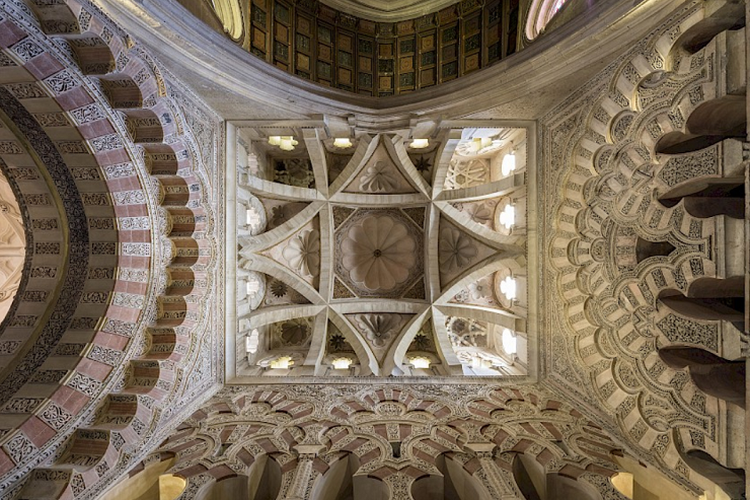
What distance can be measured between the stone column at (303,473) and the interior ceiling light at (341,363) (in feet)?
13.0

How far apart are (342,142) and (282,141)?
1.59 m

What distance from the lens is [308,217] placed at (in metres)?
8.73

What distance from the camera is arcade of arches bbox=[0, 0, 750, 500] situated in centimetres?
401

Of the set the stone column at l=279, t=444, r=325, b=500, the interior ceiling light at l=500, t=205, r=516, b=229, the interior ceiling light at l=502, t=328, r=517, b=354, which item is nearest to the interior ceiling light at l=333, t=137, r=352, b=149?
the interior ceiling light at l=500, t=205, r=516, b=229

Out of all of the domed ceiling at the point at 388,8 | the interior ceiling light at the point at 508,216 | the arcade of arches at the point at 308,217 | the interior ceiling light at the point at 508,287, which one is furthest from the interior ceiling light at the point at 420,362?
the domed ceiling at the point at 388,8

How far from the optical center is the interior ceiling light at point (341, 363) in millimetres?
8846

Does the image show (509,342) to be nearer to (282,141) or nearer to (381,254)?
(381,254)

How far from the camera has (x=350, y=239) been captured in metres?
9.61

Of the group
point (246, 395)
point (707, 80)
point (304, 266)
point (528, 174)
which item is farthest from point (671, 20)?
point (246, 395)

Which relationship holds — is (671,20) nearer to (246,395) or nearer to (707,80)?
(707,80)

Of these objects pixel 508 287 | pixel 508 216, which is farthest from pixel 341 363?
pixel 508 216

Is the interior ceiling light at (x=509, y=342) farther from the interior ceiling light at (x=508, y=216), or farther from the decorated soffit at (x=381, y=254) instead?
the interior ceiling light at (x=508, y=216)

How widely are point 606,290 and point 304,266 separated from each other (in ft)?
23.0

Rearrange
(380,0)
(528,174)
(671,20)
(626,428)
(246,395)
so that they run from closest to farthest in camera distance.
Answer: (671,20) → (626,428) → (246,395) → (528,174) → (380,0)
